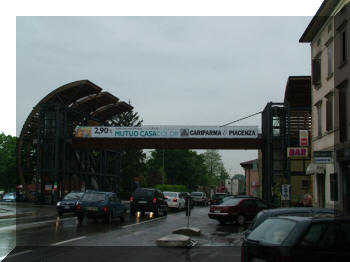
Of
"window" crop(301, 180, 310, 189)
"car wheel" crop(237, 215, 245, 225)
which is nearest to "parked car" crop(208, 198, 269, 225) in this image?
"car wheel" crop(237, 215, 245, 225)

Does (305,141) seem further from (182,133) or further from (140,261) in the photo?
(140,261)

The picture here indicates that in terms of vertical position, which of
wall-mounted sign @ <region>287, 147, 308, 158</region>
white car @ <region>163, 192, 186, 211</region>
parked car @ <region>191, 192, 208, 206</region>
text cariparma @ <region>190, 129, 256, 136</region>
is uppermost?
text cariparma @ <region>190, 129, 256, 136</region>

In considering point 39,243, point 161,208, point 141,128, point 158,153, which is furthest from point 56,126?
point 158,153

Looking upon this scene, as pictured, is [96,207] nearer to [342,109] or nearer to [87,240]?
[87,240]

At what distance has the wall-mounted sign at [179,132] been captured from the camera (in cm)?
3966

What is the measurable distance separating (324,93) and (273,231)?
19758 mm

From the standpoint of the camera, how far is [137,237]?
17.1m

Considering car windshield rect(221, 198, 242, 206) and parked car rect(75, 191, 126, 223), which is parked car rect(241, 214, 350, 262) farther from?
car windshield rect(221, 198, 242, 206)

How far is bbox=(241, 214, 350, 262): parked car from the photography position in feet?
22.4

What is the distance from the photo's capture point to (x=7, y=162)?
8469 centimetres

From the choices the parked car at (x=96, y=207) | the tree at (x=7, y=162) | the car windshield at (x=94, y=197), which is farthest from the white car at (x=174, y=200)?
the tree at (x=7, y=162)

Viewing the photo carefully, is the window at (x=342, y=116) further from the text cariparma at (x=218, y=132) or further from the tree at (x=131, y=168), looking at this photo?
the tree at (x=131, y=168)

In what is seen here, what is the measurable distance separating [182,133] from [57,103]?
13.6 meters

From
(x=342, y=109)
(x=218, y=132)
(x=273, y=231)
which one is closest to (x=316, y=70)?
(x=342, y=109)
